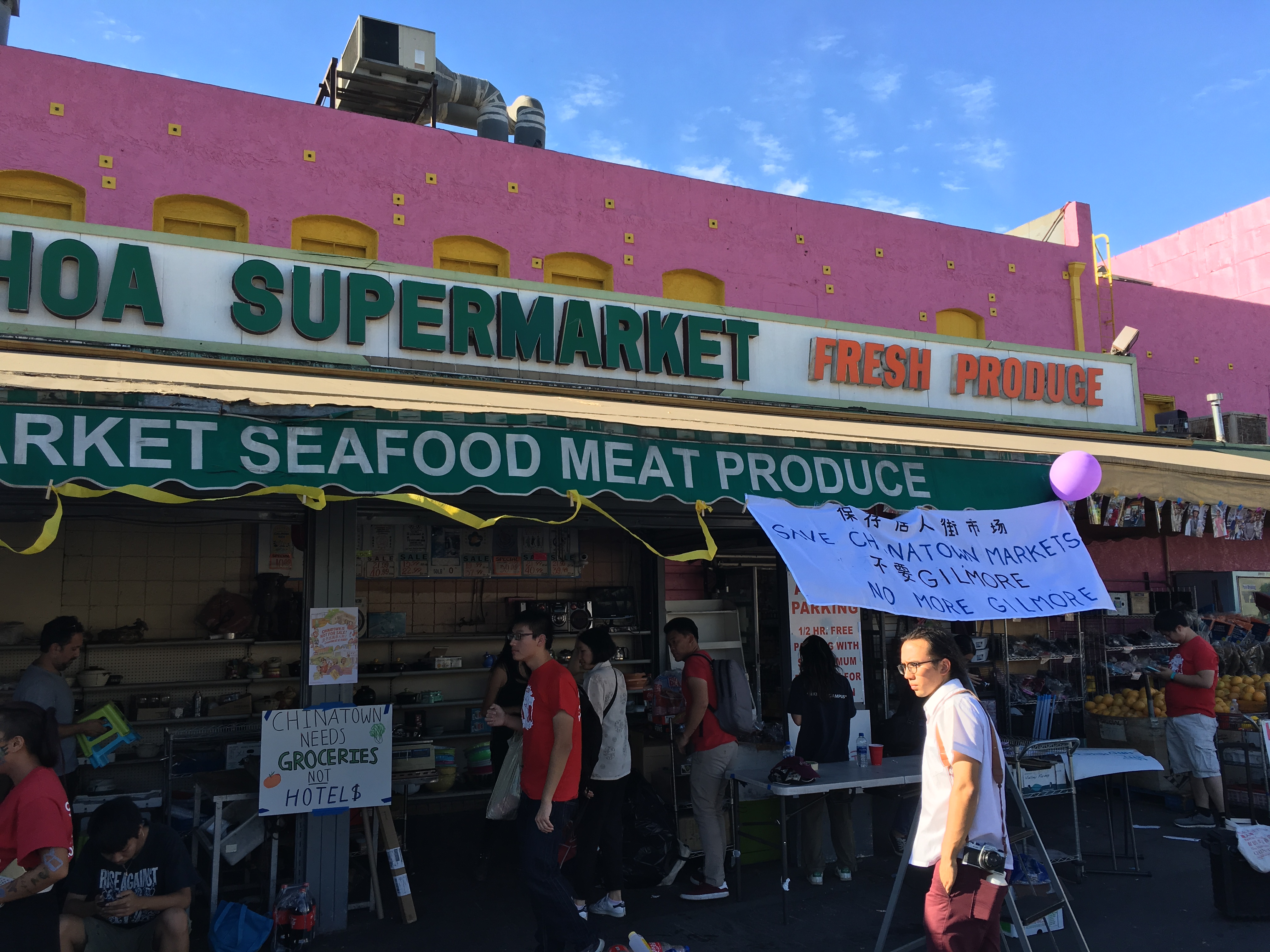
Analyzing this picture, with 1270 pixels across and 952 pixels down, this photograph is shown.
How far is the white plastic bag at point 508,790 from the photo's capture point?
6059mm

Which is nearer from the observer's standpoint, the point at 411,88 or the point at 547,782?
the point at 547,782

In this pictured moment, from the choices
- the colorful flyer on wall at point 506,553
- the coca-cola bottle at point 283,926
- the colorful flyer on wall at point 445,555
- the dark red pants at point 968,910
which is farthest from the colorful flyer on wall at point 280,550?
the dark red pants at point 968,910

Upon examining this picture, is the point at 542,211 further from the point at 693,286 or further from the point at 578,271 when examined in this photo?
the point at 693,286

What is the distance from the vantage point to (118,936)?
16.2ft

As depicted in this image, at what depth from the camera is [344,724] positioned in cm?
642

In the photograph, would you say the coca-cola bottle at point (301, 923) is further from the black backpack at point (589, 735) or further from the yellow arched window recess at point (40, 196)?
A: the yellow arched window recess at point (40, 196)

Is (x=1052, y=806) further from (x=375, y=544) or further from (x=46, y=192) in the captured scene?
(x=46, y=192)

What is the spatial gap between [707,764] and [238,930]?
3291 mm

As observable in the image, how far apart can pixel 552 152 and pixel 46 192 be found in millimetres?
5429

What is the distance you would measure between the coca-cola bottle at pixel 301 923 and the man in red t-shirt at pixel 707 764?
2.63 m

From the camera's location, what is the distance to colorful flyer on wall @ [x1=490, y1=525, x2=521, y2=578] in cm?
1105

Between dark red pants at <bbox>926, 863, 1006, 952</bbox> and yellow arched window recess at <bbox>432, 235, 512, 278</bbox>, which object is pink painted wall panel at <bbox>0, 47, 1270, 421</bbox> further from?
dark red pants at <bbox>926, 863, 1006, 952</bbox>

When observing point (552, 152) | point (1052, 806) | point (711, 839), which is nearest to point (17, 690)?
point (711, 839)

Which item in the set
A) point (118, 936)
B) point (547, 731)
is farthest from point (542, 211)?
point (118, 936)
